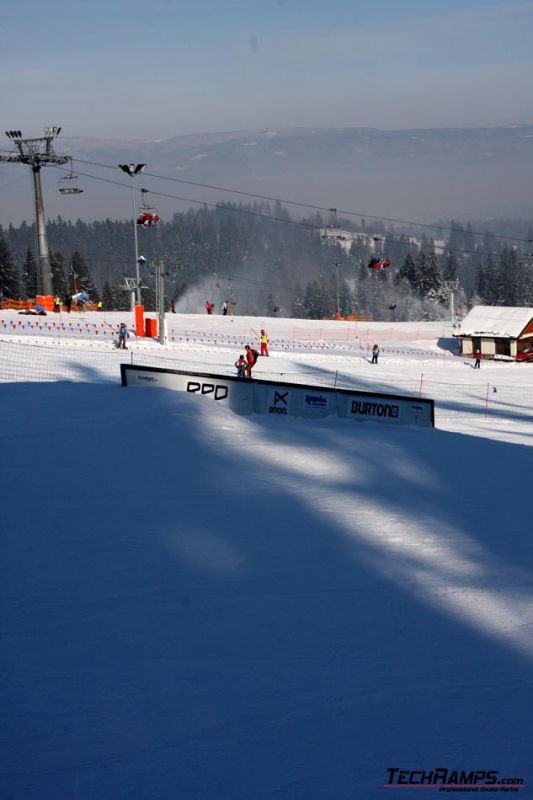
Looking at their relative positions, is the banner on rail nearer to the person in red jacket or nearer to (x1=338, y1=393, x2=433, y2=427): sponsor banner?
(x1=338, y1=393, x2=433, y2=427): sponsor banner

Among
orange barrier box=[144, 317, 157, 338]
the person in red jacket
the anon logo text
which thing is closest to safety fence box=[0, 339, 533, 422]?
the person in red jacket

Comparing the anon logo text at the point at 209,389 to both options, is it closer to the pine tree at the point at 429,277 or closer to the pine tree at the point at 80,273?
the pine tree at the point at 80,273

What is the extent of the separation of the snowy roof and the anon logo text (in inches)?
1293

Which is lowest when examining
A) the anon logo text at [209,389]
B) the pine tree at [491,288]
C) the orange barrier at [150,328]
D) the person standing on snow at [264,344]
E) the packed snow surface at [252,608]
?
the packed snow surface at [252,608]

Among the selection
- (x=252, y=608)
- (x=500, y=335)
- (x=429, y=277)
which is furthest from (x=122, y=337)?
(x=429, y=277)

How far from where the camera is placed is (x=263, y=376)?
3020cm

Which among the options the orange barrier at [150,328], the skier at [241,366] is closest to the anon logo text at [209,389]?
the skier at [241,366]

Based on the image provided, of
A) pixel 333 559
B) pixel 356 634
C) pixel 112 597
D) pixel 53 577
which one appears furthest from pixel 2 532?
pixel 356 634

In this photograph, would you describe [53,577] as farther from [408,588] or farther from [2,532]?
[408,588]

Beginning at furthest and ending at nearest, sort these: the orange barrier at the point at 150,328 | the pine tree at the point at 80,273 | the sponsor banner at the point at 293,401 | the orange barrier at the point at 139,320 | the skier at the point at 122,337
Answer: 1. the pine tree at the point at 80,273
2. the orange barrier at the point at 150,328
3. the orange barrier at the point at 139,320
4. the skier at the point at 122,337
5. the sponsor banner at the point at 293,401

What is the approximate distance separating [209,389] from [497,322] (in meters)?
34.2

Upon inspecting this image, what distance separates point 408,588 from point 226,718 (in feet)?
10.8

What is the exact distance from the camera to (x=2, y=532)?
10.1 meters

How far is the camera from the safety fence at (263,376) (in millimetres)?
26781
